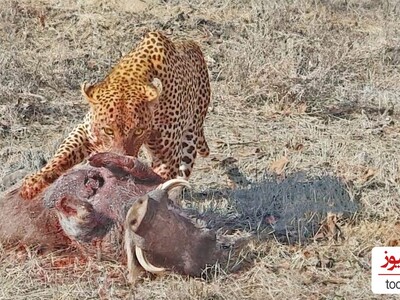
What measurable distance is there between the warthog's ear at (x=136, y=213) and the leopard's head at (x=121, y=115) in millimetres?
797

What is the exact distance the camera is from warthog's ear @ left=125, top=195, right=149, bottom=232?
425 cm

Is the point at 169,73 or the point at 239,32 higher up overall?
the point at 169,73

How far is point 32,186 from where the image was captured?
483cm

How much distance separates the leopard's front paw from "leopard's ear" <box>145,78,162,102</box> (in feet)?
2.72

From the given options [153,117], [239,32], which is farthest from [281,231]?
[239,32]

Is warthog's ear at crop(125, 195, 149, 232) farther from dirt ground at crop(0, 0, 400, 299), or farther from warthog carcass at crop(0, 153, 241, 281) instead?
dirt ground at crop(0, 0, 400, 299)

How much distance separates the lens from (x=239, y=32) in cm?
1000

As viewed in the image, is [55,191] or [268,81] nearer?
[55,191]

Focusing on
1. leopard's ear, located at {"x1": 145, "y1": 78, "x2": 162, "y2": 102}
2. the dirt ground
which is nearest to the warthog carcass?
the dirt ground

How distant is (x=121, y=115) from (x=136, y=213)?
1.00m

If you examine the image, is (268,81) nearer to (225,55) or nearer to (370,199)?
(225,55)

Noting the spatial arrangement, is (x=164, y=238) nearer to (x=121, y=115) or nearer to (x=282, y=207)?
(x=121, y=115)

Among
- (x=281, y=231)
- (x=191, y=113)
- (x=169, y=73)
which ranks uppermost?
(x=169, y=73)

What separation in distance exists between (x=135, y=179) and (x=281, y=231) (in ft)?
3.88
